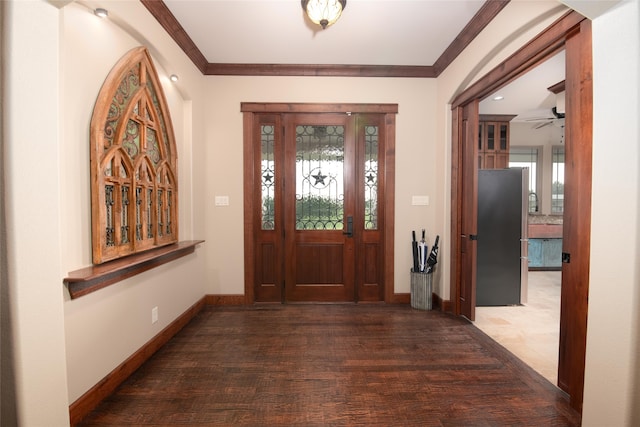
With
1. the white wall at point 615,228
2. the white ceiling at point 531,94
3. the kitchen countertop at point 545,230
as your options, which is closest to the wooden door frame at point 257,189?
the white ceiling at point 531,94

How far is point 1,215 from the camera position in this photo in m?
1.21

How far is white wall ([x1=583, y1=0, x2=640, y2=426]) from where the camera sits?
1.34m

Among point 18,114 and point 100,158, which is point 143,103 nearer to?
point 100,158

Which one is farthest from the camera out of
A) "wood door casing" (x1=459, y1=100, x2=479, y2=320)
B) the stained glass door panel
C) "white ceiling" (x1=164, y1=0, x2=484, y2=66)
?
the stained glass door panel

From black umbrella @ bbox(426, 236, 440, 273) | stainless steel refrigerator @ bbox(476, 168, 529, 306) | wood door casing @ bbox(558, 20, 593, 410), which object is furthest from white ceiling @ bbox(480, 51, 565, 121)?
black umbrella @ bbox(426, 236, 440, 273)

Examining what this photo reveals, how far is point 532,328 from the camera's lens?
3184 mm

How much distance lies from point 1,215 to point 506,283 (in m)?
4.65

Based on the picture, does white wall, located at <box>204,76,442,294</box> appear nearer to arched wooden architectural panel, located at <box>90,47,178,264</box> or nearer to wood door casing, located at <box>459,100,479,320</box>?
wood door casing, located at <box>459,100,479,320</box>

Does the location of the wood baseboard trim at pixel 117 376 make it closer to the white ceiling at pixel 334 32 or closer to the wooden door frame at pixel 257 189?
the wooden door frame at pixel 257 189

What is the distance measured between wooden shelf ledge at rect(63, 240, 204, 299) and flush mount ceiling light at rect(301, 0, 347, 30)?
2.41m

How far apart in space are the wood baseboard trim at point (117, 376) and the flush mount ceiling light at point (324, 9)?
3110mm

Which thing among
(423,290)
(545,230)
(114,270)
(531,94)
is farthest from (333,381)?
(545,230)

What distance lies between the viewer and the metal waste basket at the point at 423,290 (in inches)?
145

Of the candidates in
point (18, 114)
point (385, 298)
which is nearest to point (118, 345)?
point (18, 114)
